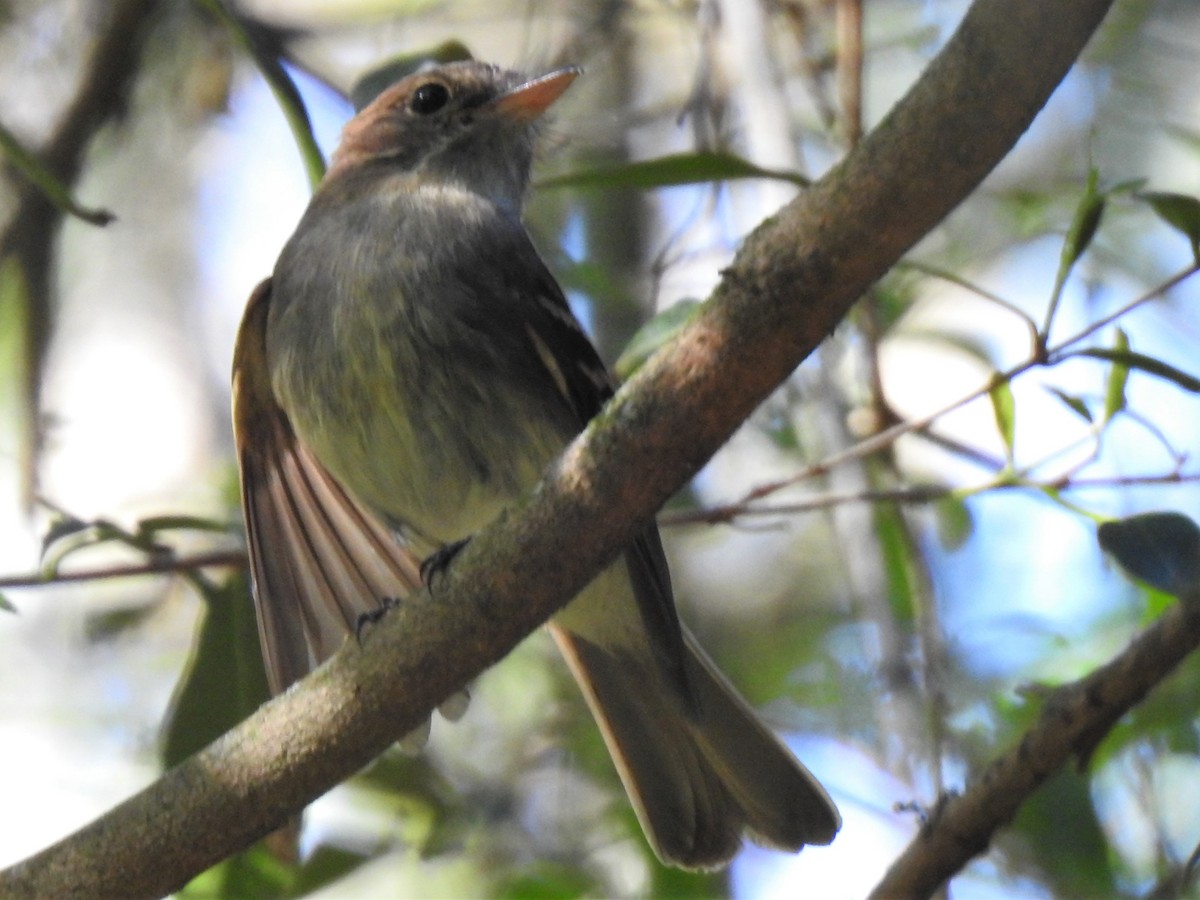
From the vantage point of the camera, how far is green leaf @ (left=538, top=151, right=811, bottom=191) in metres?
3.00

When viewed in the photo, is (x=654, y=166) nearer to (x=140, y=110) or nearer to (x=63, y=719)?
(x=140, y=110)

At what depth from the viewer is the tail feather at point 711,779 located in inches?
135

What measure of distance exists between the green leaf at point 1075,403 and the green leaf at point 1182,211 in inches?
12.6

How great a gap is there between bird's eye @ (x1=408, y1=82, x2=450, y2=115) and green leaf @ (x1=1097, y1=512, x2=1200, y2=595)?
6.90ft

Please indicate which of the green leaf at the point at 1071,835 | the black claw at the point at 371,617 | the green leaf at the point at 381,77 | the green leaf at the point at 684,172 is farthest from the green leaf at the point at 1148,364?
the green leaf at the point at 381,77

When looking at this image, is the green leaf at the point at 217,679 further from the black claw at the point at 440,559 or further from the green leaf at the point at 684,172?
the green leaf at the point at 684,172

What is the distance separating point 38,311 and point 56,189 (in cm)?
112

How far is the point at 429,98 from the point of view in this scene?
13.5 feet

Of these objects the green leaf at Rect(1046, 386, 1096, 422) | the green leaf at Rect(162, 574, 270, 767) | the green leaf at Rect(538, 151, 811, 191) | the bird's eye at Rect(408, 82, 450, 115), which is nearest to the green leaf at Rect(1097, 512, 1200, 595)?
the green leaf at Rect(1046, 386, 1096, 422)

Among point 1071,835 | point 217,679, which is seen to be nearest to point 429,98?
point 217,679

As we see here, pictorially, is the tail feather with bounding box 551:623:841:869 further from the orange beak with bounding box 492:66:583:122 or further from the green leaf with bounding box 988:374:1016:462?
the orange beak with bounding box 492:66:583:122

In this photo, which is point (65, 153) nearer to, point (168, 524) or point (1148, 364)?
point (168, 524)

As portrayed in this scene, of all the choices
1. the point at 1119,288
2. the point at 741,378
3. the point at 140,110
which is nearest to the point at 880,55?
the point at 1119,288

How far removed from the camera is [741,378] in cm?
211
